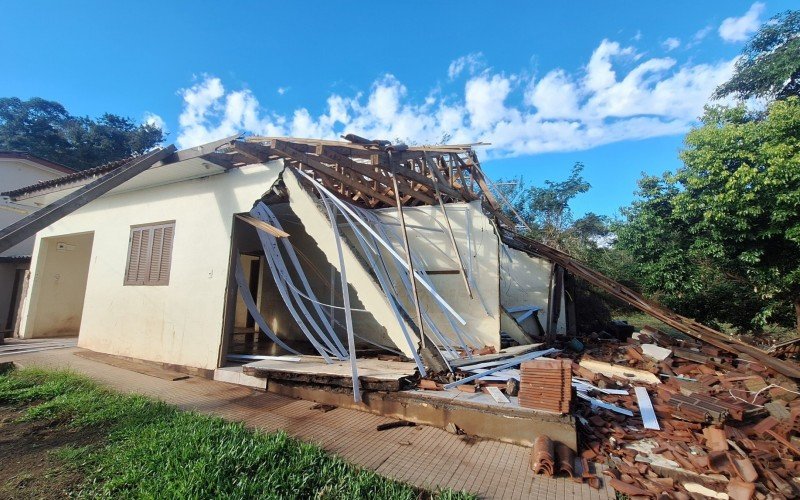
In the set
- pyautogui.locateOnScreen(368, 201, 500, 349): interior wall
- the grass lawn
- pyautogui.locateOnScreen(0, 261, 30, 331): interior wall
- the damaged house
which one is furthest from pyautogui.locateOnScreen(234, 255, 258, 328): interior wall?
pyautogui.locateOnScreen(0, 261, 30, 331): interior wall

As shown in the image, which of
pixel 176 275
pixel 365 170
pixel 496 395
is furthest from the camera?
pixel 176 275

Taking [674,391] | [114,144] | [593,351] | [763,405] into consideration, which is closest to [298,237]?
[593,351]

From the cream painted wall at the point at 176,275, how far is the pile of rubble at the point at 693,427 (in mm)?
5166

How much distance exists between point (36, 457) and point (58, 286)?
831cm

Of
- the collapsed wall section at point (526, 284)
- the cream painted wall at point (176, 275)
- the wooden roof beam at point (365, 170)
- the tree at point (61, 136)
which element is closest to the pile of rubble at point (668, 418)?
the collapsed wall section at point (526, 284)

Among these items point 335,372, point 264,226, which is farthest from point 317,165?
point 335,372

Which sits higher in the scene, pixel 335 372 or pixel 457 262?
pixel 457 262

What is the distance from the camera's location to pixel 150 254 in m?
6.38

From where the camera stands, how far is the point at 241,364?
216 inches

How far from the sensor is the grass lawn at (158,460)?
2412 mm

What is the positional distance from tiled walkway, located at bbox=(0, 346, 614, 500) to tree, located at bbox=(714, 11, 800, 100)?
1595cm

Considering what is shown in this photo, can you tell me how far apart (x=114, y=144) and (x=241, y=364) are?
26.6 meters

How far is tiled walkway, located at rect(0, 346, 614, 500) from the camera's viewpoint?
2.56 m

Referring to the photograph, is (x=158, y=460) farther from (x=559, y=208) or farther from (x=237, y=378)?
(x=559, y=208)
